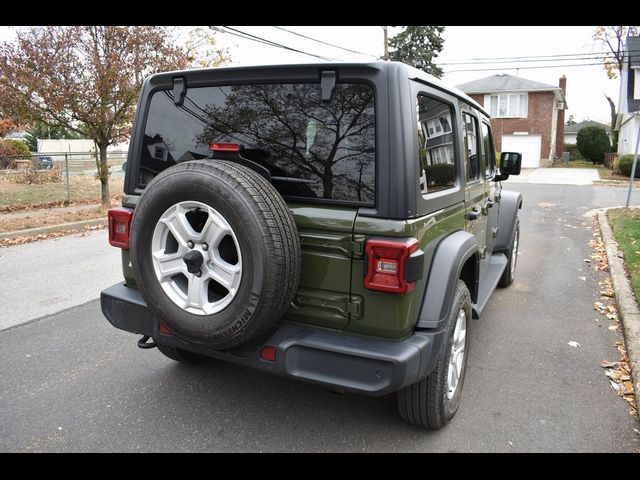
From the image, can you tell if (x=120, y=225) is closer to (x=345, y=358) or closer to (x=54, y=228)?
(x=345, y=358)

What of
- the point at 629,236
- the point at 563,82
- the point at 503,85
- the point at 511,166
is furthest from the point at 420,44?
the point at 511,166

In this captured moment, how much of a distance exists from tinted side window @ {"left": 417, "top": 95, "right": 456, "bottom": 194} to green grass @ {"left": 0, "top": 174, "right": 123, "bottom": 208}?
39.6 feet

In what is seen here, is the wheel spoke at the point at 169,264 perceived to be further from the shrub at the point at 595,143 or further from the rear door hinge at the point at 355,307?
the shrub at the point at 595,143

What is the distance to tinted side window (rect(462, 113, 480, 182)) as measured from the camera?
3607 millimetres

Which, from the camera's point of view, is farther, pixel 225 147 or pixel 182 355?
pixel 182 355

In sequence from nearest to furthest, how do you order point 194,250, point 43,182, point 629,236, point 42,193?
point 194,250 < point 629,236 < point 42,193 < point 43,182

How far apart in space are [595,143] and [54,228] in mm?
39394

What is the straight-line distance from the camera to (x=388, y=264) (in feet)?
7.71

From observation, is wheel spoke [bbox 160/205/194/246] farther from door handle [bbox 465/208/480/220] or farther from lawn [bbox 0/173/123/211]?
lawn [bbox 0/173/123/211]

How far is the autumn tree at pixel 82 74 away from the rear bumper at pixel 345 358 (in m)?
10.1

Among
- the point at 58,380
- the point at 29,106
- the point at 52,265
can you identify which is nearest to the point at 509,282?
the point at 58,380

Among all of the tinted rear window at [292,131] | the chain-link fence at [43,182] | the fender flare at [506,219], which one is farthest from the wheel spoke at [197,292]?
the chain-link fence at [43,182]

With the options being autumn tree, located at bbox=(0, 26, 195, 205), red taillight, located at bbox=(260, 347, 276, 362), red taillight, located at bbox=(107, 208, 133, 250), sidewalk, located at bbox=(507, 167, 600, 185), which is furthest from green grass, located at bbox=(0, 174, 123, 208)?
sidewalk, located at bbox=(507, 167, 600, 185)

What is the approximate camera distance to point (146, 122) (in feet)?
9.91
